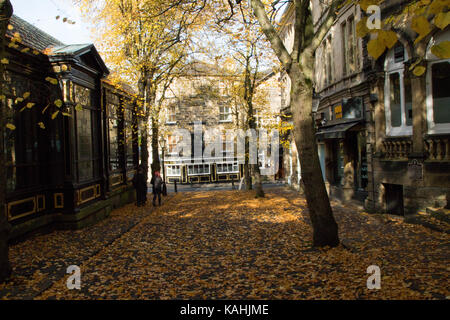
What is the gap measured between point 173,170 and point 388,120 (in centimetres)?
2620

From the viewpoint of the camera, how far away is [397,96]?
Answer: 11898mm

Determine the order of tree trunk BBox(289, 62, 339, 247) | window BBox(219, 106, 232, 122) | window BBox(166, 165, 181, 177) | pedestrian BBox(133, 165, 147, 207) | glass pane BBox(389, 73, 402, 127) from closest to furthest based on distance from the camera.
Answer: tree trunk BBox(289, 62, 339, 247) < glass pane BBox(389, 73, 402, 127) < pedestrian BBox(133, 165, 147, 207) < window BBox(166, 165, 181, 177) < window BBox(219, 106, 232, 122)

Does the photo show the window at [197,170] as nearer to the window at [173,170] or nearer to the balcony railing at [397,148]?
the window at [173,170]

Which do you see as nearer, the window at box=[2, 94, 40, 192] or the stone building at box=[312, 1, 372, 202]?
the window at box=[2, 94, 40, 192]

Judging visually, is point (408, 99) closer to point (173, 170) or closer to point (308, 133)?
point (308, 133)

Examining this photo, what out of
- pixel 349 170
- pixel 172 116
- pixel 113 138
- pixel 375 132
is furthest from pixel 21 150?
pixel 172 116

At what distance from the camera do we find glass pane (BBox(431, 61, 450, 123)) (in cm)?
1020

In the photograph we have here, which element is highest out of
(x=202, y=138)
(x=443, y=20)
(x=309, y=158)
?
(x=202, y=138)

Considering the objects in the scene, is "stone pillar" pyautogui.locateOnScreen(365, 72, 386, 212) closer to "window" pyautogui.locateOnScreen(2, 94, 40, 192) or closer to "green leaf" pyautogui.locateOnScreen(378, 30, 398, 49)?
"green leaf" pyautogui.locateOnScreen(378, 30, 398, 49)

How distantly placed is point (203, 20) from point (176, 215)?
10.3 m

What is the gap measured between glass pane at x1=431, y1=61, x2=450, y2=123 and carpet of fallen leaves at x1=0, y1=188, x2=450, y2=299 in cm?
→ 343

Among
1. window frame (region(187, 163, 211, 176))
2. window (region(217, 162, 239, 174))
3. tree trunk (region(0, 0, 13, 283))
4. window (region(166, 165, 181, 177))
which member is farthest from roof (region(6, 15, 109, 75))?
window (region(217, 162, 239, 174))

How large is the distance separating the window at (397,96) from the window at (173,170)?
25.8m
